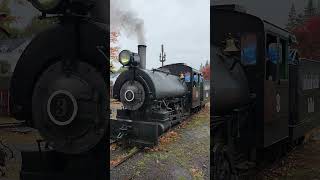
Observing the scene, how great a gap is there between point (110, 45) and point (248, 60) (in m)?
0.96

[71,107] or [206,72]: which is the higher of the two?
[206,72]

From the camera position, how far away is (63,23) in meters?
3.15

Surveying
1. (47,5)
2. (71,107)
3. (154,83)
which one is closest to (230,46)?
(154,83)

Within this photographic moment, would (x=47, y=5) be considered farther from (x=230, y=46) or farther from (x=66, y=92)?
(x=230, y=46)

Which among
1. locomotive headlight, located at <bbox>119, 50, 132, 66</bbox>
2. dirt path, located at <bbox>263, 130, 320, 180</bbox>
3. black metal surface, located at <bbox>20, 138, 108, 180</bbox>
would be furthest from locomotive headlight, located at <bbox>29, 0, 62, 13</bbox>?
dirt path, located at <bbox>263, 130, 320, 180</bbox>

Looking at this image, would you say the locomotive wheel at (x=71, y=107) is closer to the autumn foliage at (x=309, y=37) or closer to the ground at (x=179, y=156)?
the ground at (x=179, y=156)

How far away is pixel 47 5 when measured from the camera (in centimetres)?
315

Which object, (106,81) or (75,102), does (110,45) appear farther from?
(75,102)

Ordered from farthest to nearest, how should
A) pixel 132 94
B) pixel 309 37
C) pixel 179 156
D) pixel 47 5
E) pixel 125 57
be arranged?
1. pixel 47 5
2. pixel 132 94
3. pixel 125 57
4. pixel 179 156
5. pixel 309 37

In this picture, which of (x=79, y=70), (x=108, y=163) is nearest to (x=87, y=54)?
(x=79, y=70)

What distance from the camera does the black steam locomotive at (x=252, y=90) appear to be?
2695 mm

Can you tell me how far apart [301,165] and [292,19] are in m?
0.93

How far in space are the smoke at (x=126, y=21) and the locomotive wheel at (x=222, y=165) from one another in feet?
2.80

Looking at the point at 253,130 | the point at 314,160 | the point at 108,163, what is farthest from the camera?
the point at 108,163
